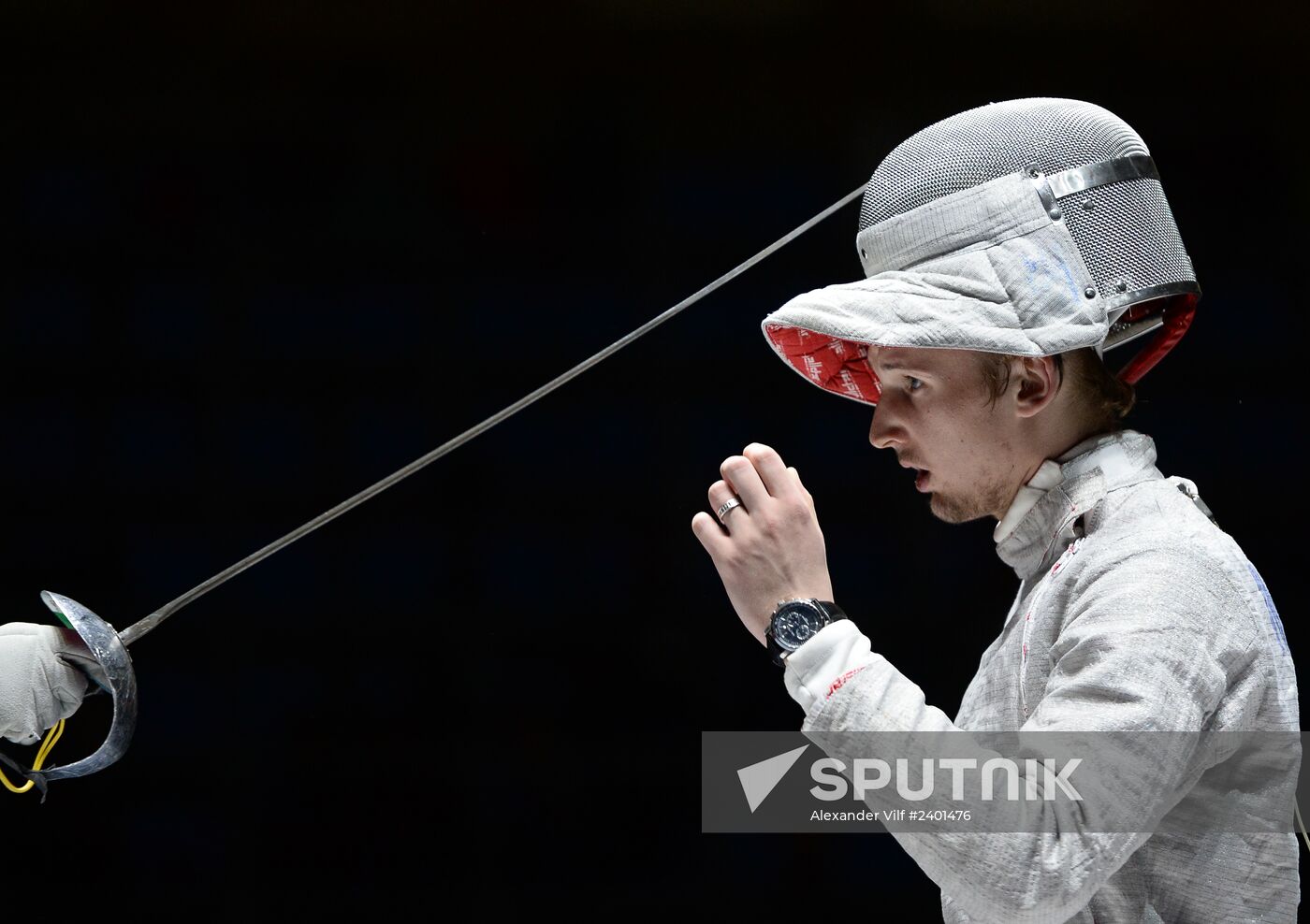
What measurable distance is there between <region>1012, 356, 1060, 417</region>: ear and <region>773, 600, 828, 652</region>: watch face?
0.25 meters

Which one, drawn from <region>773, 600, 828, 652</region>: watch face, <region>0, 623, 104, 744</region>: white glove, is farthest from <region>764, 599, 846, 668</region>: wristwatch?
<region>0, 623, 104, 744</region>: white glove

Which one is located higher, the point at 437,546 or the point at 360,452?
the point at 360,452

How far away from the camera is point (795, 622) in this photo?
37.4 inches

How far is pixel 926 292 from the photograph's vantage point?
1.04 meters

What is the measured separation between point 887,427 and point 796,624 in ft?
0.72

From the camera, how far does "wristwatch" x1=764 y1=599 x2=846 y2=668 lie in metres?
0.94

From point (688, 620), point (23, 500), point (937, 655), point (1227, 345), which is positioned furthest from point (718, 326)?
point (23, 500)

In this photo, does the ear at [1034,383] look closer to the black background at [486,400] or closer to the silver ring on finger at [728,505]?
the silver ring on finger at [728,505]

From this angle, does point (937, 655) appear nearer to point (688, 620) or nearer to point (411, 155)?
point (688, 620)

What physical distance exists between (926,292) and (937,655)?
1.27 m

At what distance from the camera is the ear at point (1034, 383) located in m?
1.06

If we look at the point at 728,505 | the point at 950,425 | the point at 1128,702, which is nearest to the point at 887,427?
the point at 950,425

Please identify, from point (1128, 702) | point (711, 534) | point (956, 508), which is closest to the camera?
point (1128, 702)

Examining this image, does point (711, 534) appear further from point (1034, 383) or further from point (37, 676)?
point (37, 676)
